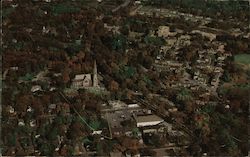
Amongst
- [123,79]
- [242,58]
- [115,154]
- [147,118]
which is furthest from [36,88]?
[242,58]

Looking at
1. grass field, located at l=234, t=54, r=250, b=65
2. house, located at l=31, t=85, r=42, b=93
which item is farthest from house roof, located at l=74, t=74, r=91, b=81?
grass field, located at l=234, t=54, r=250, b=65

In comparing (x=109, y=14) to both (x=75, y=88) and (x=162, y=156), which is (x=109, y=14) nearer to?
(x=75, y=88)

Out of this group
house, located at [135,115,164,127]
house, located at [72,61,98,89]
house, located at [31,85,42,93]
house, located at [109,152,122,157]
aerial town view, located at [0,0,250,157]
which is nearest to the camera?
house, located at [109,152,122,157]

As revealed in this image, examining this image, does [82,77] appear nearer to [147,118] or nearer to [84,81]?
[84,81]

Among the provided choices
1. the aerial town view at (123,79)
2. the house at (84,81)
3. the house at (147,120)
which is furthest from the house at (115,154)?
the house at (84,81)

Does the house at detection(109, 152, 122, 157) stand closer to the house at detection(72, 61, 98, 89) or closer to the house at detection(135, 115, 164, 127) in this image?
the house at detection(135, 115, 164, 127)

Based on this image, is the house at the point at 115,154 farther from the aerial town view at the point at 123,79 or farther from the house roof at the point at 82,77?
the house roof at the point at 82,77
